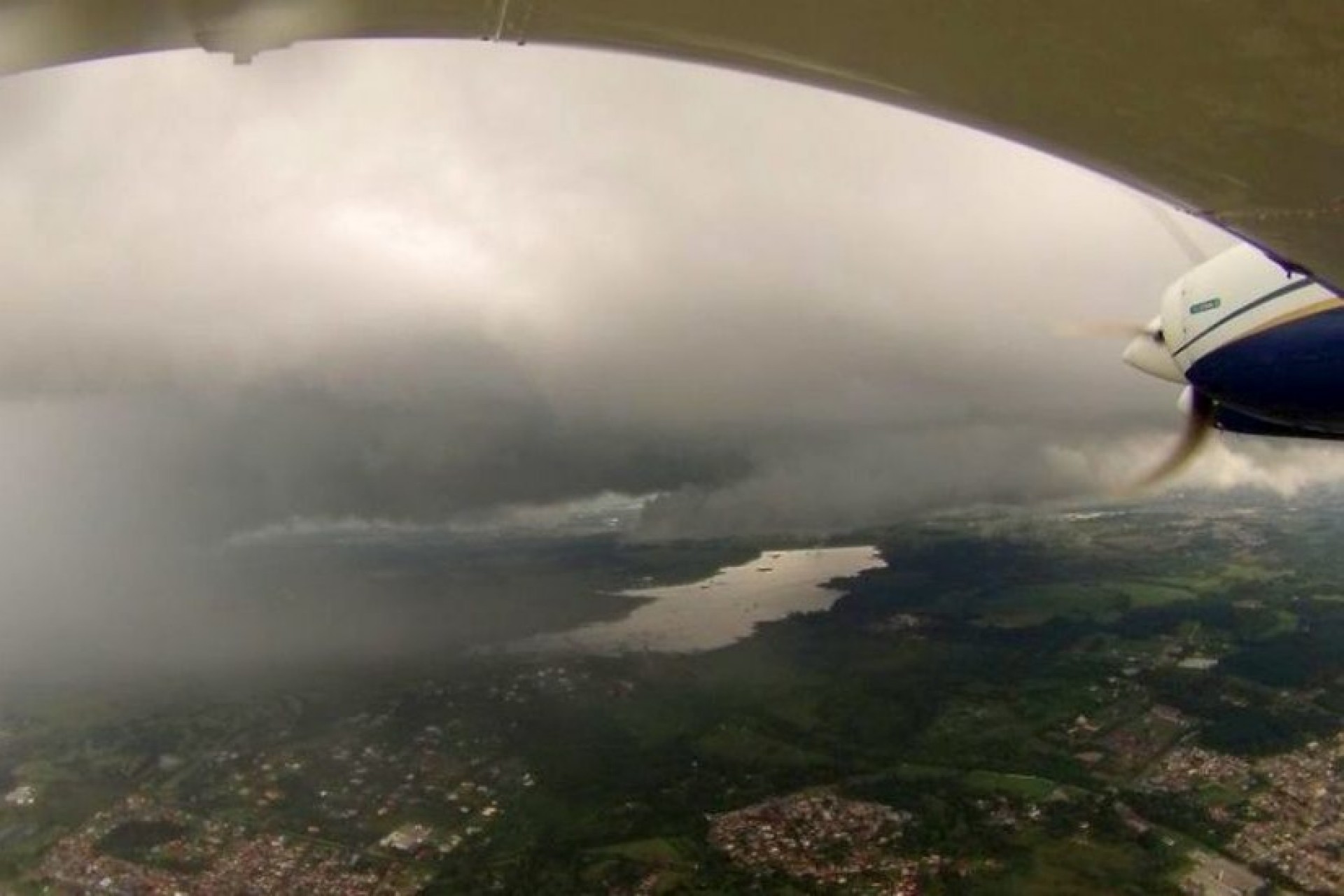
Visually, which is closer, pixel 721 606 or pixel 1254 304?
pixel 1254 304

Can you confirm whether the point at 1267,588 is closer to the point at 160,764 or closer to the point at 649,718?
the point at 649,718

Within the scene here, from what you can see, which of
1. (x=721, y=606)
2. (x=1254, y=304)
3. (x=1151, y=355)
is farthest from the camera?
(x=721, y=606)

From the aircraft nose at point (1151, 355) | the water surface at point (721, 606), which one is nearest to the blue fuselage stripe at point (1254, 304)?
the aircraft nose at point (1151, 355)

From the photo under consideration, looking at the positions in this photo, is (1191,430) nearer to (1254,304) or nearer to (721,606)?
(1254,304)

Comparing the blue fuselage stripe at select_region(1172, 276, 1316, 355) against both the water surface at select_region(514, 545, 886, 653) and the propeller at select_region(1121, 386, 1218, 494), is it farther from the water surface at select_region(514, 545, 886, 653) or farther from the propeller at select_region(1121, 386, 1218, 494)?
the water surface at select_region(514, 545, 886, 653)

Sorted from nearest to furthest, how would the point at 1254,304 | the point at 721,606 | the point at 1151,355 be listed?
the point at 1254,304 → the point at 1151,355 → the point at 721,606

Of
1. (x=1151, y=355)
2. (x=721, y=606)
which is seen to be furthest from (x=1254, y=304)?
(x=721, y=606)

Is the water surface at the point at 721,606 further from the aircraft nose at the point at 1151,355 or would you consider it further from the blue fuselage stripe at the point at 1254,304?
the blue fuselage stripe at the point at 1254,304
